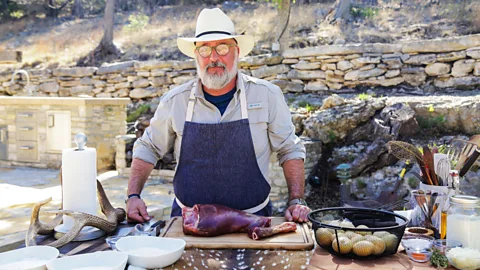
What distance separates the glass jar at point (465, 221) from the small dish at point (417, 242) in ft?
0.26

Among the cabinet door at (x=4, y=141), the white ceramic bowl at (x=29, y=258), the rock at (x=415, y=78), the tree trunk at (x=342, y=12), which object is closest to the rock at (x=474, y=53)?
the rock at (x=415, y=78)

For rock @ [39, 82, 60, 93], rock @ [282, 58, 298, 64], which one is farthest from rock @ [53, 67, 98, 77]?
rock @ [282, 58, 298, 64]

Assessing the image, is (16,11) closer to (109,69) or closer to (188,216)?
(109,69)

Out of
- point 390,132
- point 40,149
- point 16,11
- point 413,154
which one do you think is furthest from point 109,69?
point 16,11

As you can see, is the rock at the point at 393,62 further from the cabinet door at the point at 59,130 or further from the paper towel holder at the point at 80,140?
the paper towel holder at the point at 80,140

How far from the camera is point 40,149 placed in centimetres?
810

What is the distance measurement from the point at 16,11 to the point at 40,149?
638 inches

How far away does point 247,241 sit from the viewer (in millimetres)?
1756

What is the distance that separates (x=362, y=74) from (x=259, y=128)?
22.0 feet

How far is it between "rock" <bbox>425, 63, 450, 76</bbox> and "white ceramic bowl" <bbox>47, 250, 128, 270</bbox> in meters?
7.76

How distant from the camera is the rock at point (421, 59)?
8.15 metres

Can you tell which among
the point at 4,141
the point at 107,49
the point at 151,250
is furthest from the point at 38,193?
the point at 107,49

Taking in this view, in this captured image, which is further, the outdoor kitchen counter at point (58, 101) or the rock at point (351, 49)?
the rock at point (351, 49)

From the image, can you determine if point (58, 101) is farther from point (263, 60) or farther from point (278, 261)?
point (278, 261)
